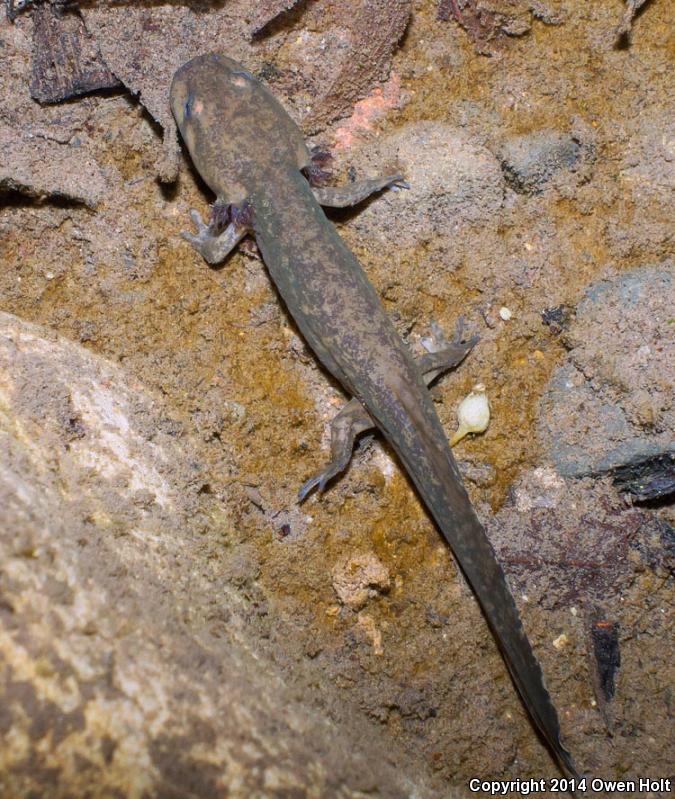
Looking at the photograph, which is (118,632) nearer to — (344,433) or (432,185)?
(344,433)

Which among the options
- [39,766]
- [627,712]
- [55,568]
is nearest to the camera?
[39,766]

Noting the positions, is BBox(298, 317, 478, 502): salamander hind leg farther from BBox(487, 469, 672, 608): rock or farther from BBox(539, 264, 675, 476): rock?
BBox(487, 469, 672, 608): rock

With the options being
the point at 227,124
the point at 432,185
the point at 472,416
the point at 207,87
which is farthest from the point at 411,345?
the point at 207,87

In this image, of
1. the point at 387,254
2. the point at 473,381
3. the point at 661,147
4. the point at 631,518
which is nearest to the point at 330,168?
the point at 387,254

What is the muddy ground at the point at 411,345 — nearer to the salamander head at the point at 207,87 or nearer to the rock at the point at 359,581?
the rock at the point at 359,581

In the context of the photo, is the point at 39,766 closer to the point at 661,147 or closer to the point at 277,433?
the point at 277,433
